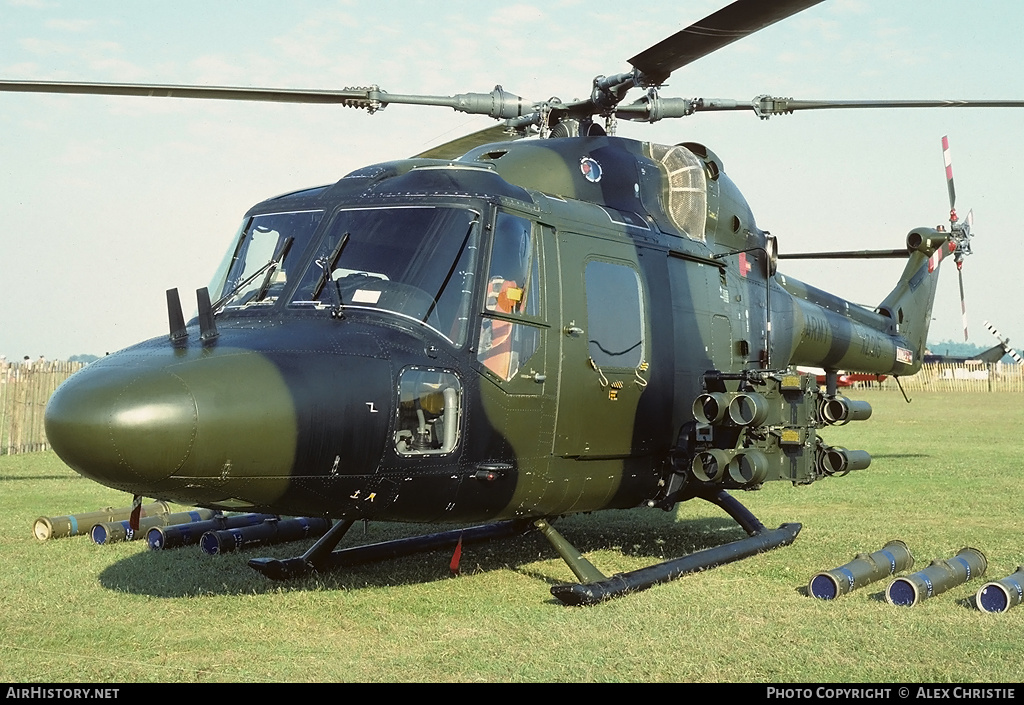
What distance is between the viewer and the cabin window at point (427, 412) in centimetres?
614

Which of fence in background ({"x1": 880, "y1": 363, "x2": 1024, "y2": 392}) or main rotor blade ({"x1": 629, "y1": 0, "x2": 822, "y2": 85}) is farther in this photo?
fence in background ({"x1": 880, "y1": 363, "x2": 1024, "y2": 392})

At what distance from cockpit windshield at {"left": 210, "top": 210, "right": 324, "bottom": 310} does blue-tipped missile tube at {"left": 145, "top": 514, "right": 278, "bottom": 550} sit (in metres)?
2.62

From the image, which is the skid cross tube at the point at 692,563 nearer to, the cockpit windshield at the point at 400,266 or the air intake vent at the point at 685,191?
the cockpit windshield at the point at 400,266

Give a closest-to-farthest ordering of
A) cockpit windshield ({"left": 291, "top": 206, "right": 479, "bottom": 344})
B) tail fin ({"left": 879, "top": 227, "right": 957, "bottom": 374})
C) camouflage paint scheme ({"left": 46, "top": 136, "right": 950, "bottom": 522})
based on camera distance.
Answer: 1. camouflage paint scheme ({"left": 46, "top": 136, "right": 950, "bottom": 522})
2. cockpit windshield ({"left": 291, "top": 206, "right": 479, "bottom": 344})
3. tail fin ({"left": 879, "top": 227, "right": 957, "bottom": 374})

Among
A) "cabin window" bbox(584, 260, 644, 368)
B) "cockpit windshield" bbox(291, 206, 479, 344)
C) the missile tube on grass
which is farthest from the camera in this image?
the missile tube on grass

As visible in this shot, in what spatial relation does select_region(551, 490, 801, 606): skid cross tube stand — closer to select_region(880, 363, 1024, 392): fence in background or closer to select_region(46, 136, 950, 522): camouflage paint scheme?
select_region(46, 136, 950, 522): camouflage paint scheme

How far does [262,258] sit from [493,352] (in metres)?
1.80

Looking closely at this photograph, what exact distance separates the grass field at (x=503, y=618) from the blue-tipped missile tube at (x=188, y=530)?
0.70 ft

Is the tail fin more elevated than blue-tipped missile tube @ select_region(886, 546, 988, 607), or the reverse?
the tail fin

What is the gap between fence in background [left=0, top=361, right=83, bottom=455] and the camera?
63.7 ft

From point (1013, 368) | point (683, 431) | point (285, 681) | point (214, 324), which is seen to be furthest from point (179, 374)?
point (1013, 368)

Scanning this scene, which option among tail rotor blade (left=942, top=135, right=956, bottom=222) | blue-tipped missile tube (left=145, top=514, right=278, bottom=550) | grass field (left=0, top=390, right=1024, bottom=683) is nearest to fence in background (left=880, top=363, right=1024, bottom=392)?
tail rotor blade (left=942, top=135, right=956, bottom=222)

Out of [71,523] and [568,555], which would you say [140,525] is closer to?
[71,523]
